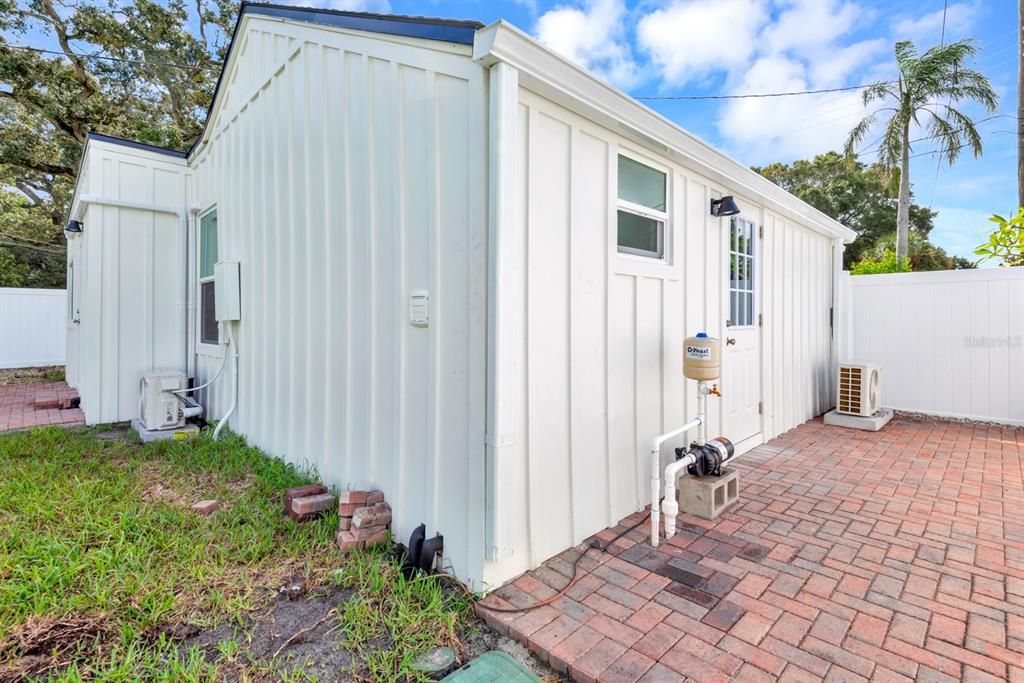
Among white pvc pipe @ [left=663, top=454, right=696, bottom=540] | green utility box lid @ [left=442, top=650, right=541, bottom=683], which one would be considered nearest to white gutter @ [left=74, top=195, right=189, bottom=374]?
green utility box lid @ [left=442, top=650, right=541, bottom=683]

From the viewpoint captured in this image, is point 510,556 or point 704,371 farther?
point 704,371

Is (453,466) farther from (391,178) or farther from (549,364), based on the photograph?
(391,178)

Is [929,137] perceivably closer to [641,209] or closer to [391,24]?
[641,209]

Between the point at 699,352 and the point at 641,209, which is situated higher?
the point at 641,209

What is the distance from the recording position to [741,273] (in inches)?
176

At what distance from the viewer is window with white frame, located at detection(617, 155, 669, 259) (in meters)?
3.04

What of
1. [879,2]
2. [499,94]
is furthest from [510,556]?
[879,2]

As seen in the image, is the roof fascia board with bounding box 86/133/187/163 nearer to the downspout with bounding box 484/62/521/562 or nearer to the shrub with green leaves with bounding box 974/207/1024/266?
the downspout with bounding box 484/62/521/562

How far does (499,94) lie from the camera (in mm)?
2043

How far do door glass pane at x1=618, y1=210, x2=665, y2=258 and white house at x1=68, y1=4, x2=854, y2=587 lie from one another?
0.05 ft

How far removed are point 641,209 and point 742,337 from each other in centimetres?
196

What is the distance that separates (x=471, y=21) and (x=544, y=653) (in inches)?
99.8

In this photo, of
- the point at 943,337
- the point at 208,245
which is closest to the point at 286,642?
the point at 208,245

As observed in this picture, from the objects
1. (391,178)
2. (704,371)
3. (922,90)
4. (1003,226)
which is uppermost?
(922,90)
